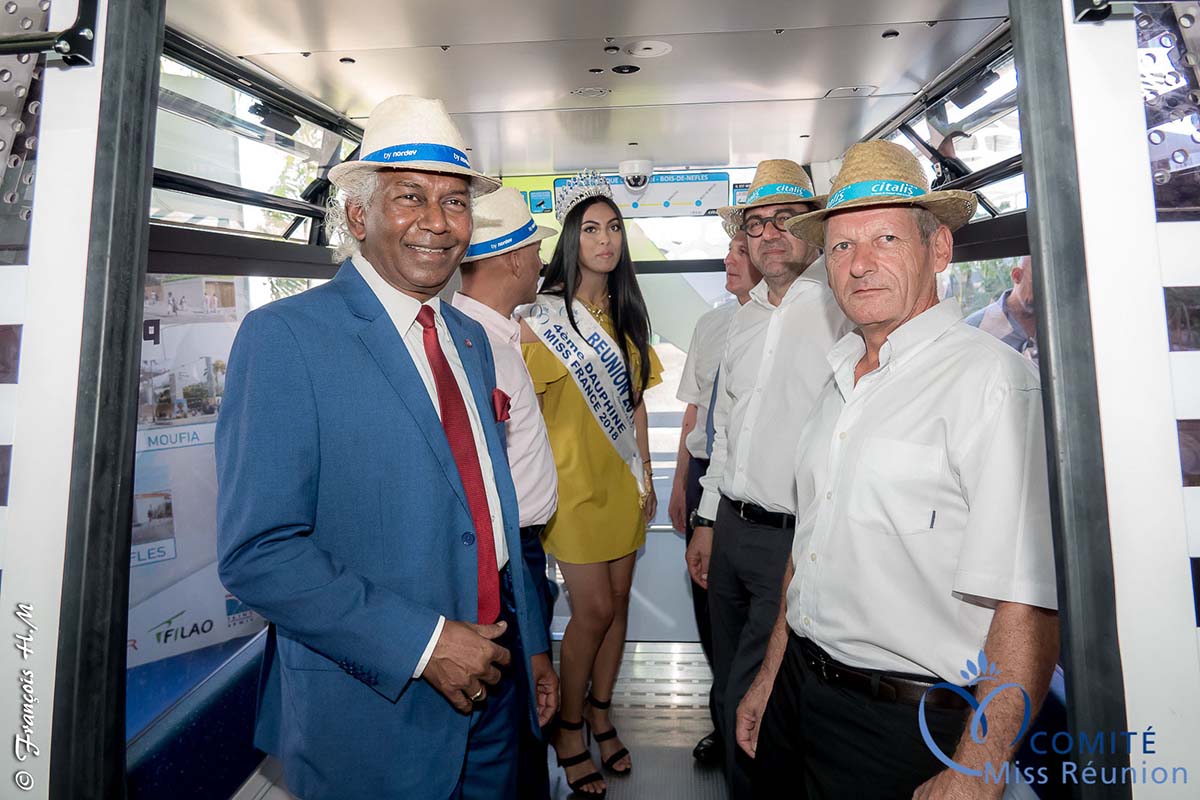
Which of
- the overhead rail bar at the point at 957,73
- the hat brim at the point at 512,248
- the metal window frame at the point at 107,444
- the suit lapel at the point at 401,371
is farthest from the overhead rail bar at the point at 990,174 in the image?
the metal window frame at the point at 107,444

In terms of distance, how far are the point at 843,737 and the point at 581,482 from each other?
1685mm

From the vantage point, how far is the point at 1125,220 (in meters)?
0.93

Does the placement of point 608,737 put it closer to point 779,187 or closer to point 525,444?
point 525,444

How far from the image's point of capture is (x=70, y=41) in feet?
3.41

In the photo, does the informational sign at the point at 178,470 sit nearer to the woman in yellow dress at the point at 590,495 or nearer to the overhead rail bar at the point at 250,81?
the overhead rail bar at the point at 250,81

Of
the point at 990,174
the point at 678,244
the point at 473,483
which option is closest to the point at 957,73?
the point at 990,174

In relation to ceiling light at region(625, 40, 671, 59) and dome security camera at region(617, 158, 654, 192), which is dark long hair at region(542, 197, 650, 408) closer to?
ceiling light at region(625, 40, 671, 59)

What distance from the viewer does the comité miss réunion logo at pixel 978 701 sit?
4.35 ft

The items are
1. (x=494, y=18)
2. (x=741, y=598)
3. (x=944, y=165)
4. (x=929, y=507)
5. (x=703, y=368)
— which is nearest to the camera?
(x=929, y=507)

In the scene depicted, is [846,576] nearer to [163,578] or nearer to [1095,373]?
[1095,373]

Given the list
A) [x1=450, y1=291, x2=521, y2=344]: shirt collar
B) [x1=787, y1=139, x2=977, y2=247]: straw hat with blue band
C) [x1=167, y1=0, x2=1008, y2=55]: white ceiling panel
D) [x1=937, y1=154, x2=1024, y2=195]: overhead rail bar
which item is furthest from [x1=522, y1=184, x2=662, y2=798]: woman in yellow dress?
[x1=787, y1=139, x2=977, y2=247]: straw hat with blue band

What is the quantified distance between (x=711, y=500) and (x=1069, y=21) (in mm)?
2272

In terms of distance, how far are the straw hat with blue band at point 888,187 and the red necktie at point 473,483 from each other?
950 mm

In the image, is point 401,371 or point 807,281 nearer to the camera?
point 401,371
